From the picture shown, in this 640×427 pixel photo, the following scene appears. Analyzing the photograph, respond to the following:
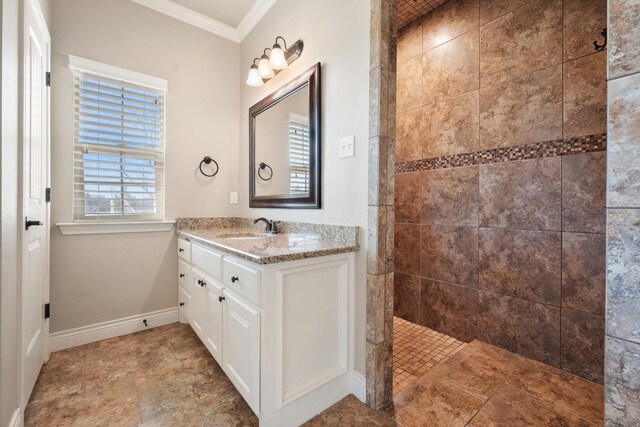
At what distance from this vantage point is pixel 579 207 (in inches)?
67.7

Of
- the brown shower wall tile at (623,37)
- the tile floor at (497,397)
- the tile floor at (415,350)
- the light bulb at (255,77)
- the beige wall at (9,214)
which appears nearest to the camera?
the brown shower wall tile at (623,37)

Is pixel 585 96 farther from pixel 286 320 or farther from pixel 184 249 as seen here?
pixel 184 249

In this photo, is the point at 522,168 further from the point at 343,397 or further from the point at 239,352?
the point at 239,352

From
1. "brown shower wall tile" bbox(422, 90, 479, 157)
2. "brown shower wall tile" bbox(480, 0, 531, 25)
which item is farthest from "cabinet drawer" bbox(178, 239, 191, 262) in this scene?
"brown shower wall tile" bbox(480, 0, 531, 25)

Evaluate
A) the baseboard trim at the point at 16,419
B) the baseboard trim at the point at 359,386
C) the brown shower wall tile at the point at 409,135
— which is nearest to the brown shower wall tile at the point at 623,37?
the baseboard trim at the point at 359,386

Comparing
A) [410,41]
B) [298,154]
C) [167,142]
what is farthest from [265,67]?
[410,41]

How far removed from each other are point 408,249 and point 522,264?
915 mm

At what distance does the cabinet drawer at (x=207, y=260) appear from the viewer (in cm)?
164

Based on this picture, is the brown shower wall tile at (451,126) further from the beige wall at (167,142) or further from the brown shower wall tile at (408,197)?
the beige wall at (167,142)

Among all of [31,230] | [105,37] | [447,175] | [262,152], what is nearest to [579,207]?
[447,175]

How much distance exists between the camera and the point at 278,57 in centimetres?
203

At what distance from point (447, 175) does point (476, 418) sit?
170 centimetres

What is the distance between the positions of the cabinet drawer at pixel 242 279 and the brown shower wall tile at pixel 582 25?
2.32 metres

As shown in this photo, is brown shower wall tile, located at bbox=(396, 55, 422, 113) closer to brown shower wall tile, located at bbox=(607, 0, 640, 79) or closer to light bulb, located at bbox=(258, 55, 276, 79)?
light bulb, located at bbox=(258, 55, 276, 79)
